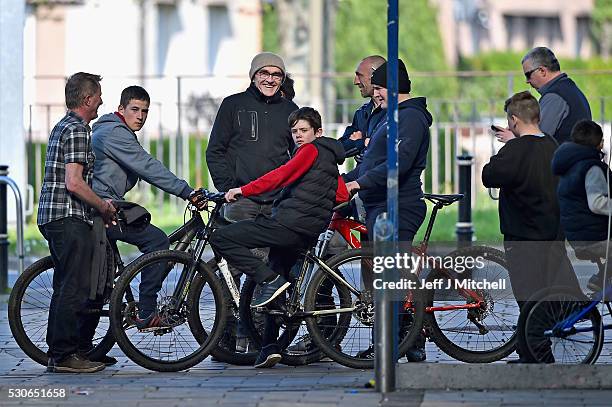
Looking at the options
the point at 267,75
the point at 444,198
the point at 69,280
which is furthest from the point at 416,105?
the point at 69,280

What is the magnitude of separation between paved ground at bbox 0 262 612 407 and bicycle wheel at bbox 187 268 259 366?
10 centimetres

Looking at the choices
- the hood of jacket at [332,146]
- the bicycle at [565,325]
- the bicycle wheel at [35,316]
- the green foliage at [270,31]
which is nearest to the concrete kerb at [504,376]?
the bicycle at [565,325]

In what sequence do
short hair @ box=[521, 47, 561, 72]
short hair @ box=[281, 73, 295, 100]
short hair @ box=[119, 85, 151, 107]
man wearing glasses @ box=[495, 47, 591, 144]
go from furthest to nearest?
short hair @ box=[281, 73, 295, 100]
short hair @ box=[521, 47, 561, 72]
man wearing glasses @ box=[495, 47, 591, 144]
short hair @ box=[119, 85, 151, 107]

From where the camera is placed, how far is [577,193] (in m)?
9.06

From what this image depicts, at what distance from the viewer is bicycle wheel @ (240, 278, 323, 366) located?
9.74 metres

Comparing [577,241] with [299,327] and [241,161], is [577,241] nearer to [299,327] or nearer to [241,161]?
[299,327]

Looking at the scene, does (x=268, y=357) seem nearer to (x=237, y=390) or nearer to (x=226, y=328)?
(x=226, y=328)

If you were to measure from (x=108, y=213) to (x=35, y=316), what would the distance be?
91 centimetres

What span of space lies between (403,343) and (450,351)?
37cm

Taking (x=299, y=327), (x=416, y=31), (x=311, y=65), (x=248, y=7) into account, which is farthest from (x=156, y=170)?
(x=416, y=31)

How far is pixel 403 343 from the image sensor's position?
31.4 ft

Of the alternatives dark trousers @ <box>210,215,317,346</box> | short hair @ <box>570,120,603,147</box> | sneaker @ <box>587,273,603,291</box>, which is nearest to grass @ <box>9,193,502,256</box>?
dark trousers @ <box>210,215,317,346</box>

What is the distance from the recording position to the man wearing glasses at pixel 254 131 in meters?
10.5

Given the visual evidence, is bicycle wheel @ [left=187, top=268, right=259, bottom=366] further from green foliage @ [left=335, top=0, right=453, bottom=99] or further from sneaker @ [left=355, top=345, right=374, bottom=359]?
green foliage @ [left=335, top=0, right=453, bottom=99]
